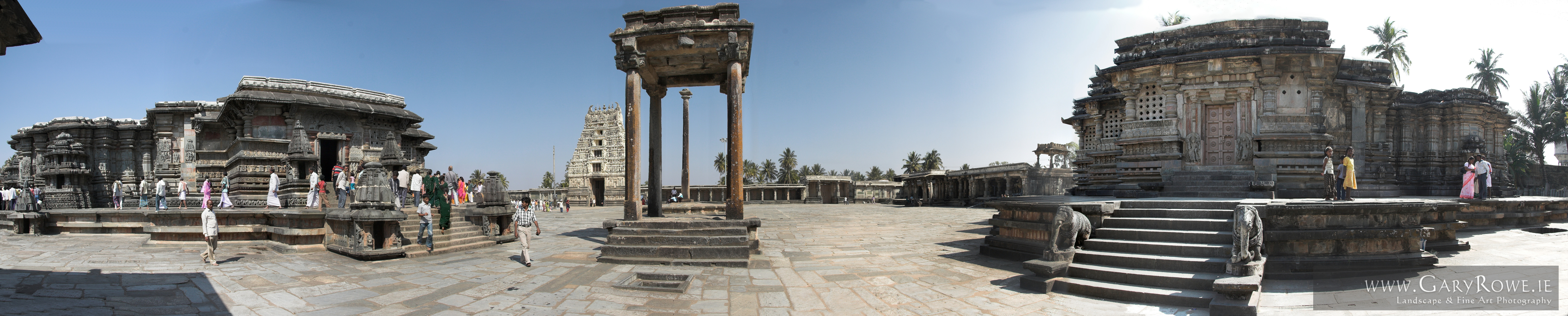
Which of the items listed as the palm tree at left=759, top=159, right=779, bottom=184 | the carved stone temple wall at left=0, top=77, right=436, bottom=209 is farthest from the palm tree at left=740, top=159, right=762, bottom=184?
the carved stone temple wall at left=0, top=77, right=436, bottom=209

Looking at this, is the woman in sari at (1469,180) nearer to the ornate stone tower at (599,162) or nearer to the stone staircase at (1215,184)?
the stone staircase at (1215,184)

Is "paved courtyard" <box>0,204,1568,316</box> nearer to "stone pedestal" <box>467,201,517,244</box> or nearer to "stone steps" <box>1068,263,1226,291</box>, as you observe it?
"stone steps" <box>1068,263,1226,291</box>

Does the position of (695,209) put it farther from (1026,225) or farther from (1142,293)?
(1142,293)

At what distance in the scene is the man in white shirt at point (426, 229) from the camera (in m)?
9.65

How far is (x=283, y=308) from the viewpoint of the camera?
5504 mm

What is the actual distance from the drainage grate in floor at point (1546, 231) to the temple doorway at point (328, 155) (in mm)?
31716

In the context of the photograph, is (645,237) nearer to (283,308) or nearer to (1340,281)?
(283,308)

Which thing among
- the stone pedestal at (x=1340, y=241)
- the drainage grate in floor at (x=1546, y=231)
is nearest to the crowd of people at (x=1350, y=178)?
the drainage grate in floor at (x=1546, y=231)

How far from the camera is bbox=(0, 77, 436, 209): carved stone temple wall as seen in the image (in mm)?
19000

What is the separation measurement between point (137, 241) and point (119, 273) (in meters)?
6.01

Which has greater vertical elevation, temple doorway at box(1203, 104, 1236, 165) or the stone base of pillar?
temple doorway at box(1203, 104, 1236, 165)

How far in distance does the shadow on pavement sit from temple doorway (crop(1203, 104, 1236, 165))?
1675 cm

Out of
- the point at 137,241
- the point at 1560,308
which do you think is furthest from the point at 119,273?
the point at 1560,308

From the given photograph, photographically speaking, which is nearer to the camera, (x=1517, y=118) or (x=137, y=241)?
(x=137, y=241)
